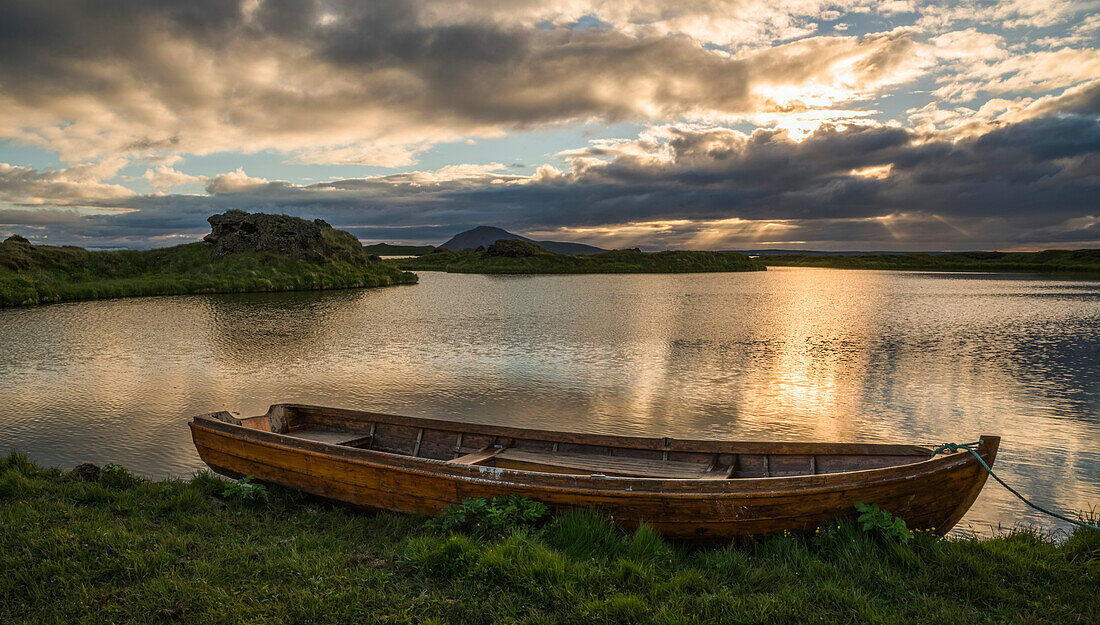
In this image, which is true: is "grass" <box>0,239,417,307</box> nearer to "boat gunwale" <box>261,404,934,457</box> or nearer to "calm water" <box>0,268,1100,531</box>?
"calm water" <box>0,268,1100,531</box>

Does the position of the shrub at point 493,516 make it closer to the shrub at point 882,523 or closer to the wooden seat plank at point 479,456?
the wooden seat plank at point 479,456

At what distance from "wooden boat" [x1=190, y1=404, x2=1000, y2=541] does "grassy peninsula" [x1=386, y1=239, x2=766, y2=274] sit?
11246cm

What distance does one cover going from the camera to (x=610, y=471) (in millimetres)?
9297

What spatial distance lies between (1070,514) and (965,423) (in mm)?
6145

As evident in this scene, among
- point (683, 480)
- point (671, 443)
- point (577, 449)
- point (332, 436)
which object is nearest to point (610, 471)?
point (577, 449)

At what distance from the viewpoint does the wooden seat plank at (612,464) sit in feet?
30.0

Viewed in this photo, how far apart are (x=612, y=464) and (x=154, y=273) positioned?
70480 millimetres

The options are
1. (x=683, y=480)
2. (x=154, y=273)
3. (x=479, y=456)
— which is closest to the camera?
(x=683, y=480)

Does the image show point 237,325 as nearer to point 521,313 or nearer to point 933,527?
point 521,313

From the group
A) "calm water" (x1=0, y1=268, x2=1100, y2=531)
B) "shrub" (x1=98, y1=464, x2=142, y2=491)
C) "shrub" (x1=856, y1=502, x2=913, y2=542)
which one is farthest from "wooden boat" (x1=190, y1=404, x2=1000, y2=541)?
"calm water" (x1=0, y1=268, x2=1100, y2=531)

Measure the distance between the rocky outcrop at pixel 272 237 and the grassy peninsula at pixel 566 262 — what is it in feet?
168

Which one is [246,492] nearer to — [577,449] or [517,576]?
[517,576]

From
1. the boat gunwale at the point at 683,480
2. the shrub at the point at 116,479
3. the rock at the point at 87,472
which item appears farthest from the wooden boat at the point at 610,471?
the rock at the point at 87,472

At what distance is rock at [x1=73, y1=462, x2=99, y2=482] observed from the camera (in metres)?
10.3
